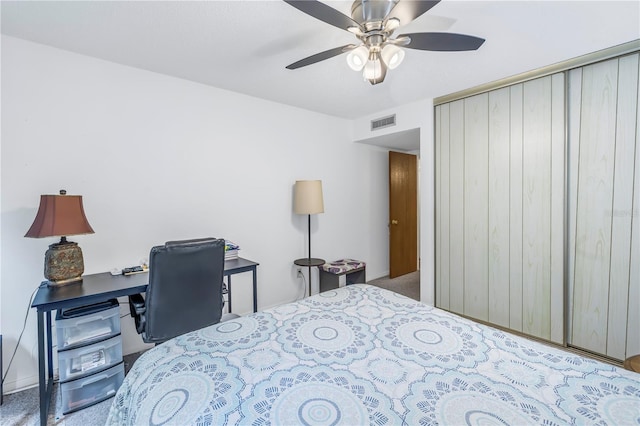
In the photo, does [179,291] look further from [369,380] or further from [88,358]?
[369,380]

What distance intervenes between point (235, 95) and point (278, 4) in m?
1.51

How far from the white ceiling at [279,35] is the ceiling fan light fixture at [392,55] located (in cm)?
33

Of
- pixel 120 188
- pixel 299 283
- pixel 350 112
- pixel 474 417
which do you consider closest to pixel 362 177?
pixel 350 112

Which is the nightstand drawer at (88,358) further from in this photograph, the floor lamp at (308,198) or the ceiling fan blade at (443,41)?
the ceiling fan blade at (443,41)

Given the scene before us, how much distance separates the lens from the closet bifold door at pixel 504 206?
2504 mm

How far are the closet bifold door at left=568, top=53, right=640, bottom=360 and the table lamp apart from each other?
12.2 feet

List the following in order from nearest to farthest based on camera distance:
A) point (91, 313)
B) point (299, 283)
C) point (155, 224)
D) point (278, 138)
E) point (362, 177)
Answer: point (91, 313), point (155, 224), point (278, 138), point (299, 283), point (362, 177)

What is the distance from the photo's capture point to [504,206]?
278 centimetres

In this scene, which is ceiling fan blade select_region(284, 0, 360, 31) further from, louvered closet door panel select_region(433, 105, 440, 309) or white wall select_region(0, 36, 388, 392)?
louvered closet door panel select_region(433, 105, 440, 309)

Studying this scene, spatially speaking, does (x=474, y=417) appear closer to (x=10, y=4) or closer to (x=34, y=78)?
(x=10, y=4)

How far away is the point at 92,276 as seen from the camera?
7.10 feet

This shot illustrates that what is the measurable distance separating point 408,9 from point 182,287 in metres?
2.04

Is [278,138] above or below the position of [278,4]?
below

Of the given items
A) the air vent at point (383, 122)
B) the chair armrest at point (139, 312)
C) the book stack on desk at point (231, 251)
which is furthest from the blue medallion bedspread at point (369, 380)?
the air vent at point (383, 122)
